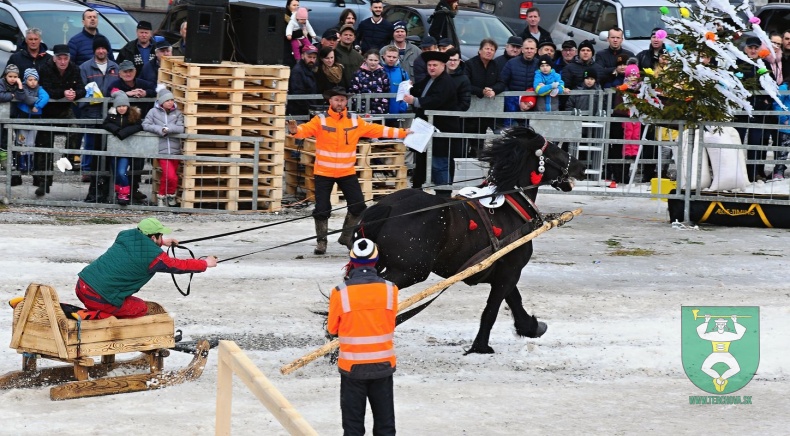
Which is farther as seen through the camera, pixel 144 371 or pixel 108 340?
pixel 144 371

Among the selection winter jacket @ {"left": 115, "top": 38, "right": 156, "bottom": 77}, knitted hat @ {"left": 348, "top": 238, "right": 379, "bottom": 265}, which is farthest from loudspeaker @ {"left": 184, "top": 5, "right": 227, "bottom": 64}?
knitted hat @ {"left": 348, "top": 238, "right": 379, "bottom": 265}

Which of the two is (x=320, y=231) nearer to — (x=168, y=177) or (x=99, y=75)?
(x=168, y=177)

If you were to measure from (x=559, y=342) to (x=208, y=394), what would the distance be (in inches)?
127

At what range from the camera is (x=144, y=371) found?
970 centimetres

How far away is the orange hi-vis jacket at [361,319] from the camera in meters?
7.50

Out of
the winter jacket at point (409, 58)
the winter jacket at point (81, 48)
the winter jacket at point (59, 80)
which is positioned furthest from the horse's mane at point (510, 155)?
the winter jacket at point (81, 48)

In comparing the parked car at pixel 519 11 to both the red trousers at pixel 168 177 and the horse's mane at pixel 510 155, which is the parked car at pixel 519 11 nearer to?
the red trousers at pixel 168 177

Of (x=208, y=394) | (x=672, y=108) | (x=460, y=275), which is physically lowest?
(x=208, y=394)

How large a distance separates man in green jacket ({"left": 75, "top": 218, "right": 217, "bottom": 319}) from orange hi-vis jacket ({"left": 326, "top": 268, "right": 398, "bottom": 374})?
6.45 ft

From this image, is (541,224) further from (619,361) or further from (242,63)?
(242,63)

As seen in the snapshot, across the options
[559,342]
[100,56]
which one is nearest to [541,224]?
[559,342]

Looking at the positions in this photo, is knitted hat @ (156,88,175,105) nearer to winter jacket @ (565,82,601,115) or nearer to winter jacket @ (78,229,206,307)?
winter jacket @ (565,82,601,115)

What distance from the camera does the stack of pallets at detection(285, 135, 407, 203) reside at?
56.0 feet

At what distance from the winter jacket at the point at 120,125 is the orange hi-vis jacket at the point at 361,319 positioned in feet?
30.6
